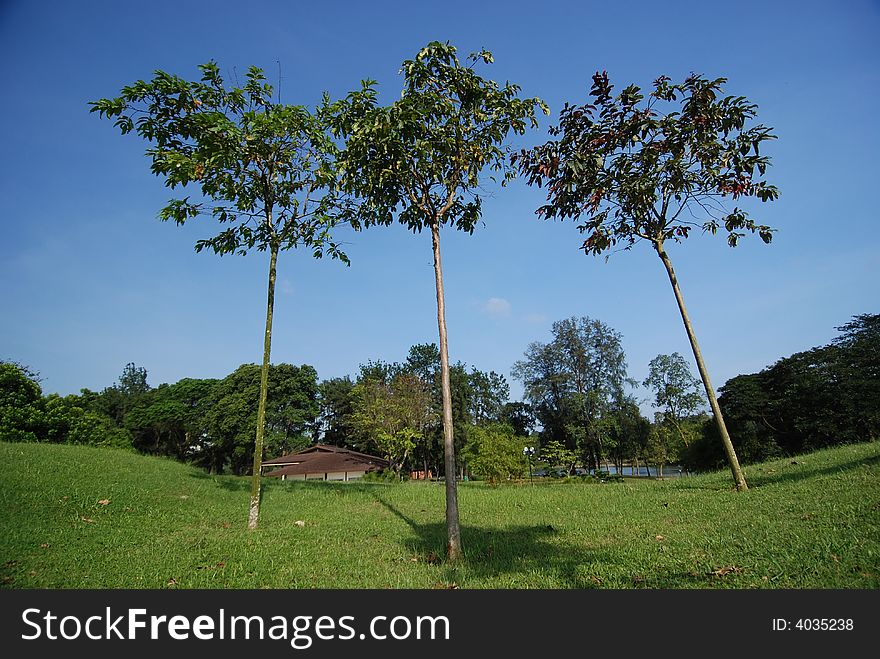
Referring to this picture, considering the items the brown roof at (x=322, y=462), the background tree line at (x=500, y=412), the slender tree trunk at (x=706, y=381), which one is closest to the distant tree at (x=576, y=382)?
the background tree line at (x=500, y=412)

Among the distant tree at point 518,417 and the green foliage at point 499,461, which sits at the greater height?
the distant tree at point 518,417

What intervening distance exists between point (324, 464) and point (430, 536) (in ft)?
124

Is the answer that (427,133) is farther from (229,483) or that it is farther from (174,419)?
(174,419)

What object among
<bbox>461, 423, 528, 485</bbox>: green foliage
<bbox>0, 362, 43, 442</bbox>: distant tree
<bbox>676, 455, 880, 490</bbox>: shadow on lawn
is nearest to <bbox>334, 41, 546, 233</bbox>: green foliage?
<bbox>676, 455, 880, 490</bbox>: shadow on lawn

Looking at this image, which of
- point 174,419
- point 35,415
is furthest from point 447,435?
point 174,419

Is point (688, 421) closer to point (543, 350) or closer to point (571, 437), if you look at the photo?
point (571, 437)

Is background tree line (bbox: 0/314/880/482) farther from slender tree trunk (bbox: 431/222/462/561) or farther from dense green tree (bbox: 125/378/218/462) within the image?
slender tree trunk (bbox: 431/222/462/561)

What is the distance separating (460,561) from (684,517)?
5.08m

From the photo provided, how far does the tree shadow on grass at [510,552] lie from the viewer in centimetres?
625

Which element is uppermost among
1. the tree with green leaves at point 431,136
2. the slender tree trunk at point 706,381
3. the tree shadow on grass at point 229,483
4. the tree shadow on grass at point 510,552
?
the tree with green leaves at point 431,136

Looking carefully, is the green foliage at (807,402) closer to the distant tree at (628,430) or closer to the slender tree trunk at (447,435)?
the distant tree at (628,430)

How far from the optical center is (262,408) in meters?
10.8

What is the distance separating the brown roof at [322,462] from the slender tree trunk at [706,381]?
36695mm

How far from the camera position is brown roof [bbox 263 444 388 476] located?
44094 mm
